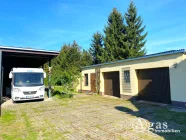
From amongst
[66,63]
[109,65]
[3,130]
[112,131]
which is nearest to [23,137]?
[3,130]

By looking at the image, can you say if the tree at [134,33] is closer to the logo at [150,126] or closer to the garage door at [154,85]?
the garage door at [154,85]

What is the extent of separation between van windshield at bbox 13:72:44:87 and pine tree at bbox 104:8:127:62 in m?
18.1

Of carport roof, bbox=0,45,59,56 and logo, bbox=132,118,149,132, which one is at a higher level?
carport roof, bbox=0,45,59,56

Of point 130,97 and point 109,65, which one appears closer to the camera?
point 130,97

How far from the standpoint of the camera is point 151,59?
999 centimetres

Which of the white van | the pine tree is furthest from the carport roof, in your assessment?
the pine tree

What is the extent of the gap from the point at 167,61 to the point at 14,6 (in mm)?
12451

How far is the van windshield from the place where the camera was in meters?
11.0

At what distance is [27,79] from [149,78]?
29.4 feet

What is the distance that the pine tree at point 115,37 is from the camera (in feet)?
89.0

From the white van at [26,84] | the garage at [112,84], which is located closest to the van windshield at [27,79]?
the white van at [26,84]

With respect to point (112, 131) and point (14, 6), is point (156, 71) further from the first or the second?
point (14, 6)

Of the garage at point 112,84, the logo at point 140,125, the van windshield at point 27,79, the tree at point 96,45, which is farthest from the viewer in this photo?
the tree at point 96,45

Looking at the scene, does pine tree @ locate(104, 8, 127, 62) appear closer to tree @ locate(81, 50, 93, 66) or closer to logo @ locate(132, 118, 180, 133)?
tree @ locate(81, 50, 93, 66)
